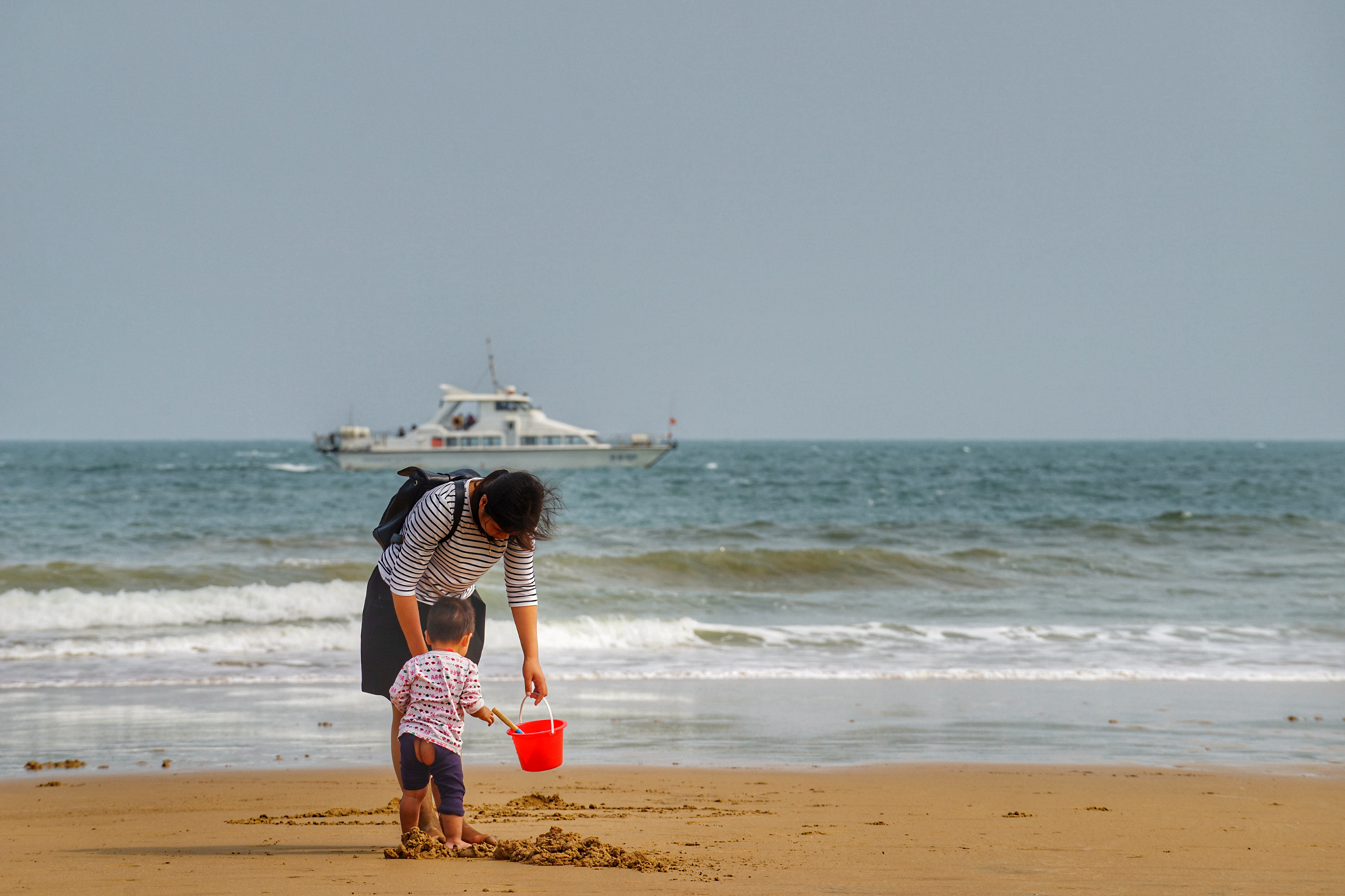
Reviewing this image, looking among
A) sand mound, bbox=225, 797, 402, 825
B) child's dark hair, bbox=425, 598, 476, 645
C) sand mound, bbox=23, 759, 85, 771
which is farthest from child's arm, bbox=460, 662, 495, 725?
sand mound, bbox=23, 759, 85, 771

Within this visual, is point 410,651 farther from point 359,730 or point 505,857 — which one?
point 359,730

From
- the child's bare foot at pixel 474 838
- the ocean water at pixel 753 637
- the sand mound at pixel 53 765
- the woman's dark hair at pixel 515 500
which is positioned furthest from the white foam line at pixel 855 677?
the woman's dark hair at pixel 515 500

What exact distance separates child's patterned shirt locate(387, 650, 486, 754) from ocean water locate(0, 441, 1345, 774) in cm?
238

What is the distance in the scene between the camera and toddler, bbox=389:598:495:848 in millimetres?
3295

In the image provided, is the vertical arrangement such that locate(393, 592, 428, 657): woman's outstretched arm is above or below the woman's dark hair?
below

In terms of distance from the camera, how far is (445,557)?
10.8ft

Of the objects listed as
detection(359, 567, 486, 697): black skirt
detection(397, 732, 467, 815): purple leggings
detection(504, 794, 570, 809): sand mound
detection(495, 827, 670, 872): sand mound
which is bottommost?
detection(504, 794, 570, 809): sand mound

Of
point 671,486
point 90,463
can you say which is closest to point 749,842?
point 671,486

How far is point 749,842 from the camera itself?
3.85 meters

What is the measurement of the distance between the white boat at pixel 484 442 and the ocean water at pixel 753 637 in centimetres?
1876

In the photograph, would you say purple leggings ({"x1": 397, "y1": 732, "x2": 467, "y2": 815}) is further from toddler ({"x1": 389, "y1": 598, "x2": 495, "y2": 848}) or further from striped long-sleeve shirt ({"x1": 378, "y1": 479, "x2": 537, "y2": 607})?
striped long-sleeve shirt ({"x1": 378, "y1": 479, "x2": 537, "y2": 607})

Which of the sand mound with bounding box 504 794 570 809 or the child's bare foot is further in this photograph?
the sand mound with bounding box 504 794 570 809

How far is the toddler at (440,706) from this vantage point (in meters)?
3.29

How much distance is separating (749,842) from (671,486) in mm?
36499
